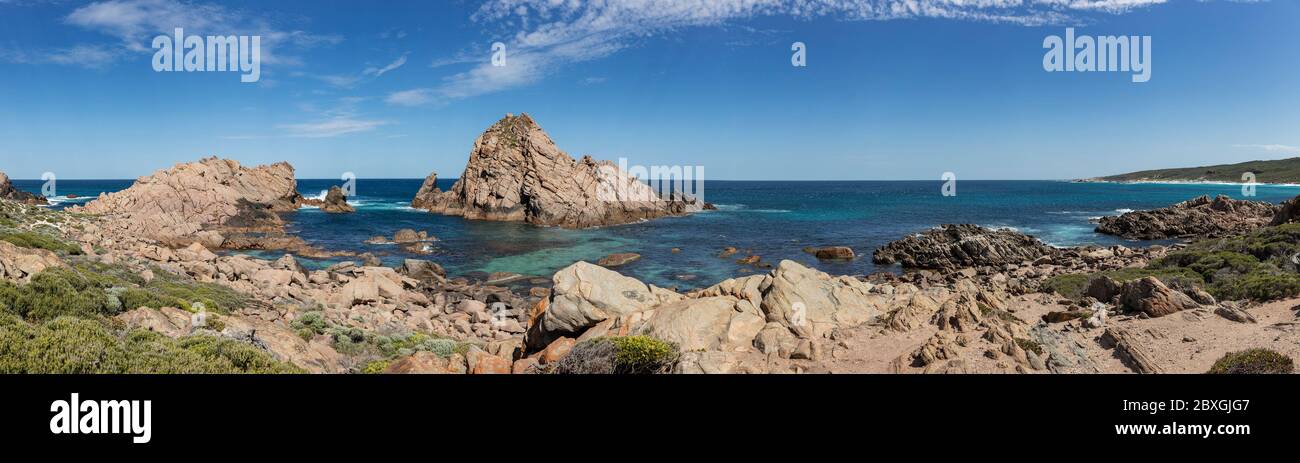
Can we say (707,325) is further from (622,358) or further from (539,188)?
(539,188)

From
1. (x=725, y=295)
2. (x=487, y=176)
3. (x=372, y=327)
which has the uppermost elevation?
(x=487, y=176)

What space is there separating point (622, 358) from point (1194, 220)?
74247 millimetres

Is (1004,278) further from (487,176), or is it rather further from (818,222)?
(487,176)

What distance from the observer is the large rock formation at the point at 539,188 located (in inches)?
3145

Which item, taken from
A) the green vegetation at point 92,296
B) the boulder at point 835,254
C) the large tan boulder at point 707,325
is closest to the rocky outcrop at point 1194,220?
the boulder at point 835,254

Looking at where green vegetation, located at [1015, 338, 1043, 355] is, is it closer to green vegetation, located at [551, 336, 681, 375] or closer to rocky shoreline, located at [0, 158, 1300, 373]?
rocky shoreline, located at [0, 158, 1300, 373]

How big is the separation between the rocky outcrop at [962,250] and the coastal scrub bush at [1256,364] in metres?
31.8

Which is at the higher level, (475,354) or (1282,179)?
(1282,179)
